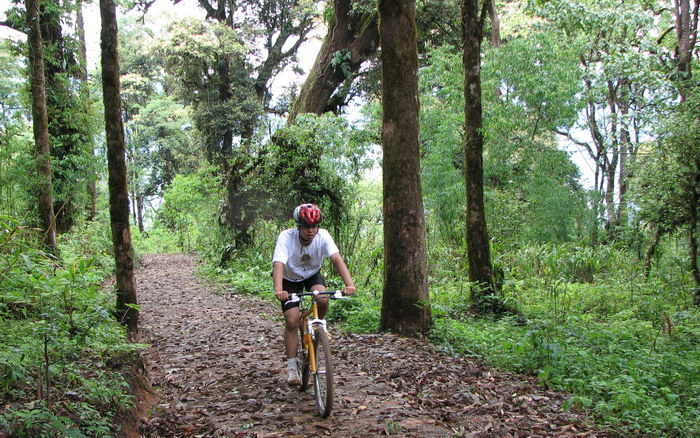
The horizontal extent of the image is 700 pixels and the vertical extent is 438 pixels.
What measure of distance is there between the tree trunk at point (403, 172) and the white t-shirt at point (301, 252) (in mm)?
2269

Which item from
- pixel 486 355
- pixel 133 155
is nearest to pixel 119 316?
pixel 486 355

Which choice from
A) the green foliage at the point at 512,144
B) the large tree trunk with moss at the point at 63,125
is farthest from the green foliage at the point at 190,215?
the green foliage at the point at 512,144

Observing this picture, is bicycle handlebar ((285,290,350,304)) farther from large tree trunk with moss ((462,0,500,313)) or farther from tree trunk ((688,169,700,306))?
tree trunk ((688,169,700,306))

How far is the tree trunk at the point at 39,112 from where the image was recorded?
11891 millimetres

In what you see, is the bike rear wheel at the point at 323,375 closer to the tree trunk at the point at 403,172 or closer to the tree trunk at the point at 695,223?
the tree trunk at the point at 403,172

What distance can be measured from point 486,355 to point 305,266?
3.09m

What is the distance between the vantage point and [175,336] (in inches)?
347

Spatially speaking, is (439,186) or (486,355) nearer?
(486,355)

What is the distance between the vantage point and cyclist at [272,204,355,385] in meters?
5.09

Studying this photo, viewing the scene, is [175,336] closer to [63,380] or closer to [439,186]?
[63,380]

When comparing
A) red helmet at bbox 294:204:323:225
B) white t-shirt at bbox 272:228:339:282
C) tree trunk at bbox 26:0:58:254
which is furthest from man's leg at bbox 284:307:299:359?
tree trunk at bbox 26:0:58:254

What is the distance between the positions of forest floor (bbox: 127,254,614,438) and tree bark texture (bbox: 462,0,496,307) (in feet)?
9.22

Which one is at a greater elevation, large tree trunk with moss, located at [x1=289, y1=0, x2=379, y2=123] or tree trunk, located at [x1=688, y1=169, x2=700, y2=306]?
large tree trunk with moss, located at [x1=289, y1=0, x2=379, y2=123]

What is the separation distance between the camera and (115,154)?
7148 millimetres
